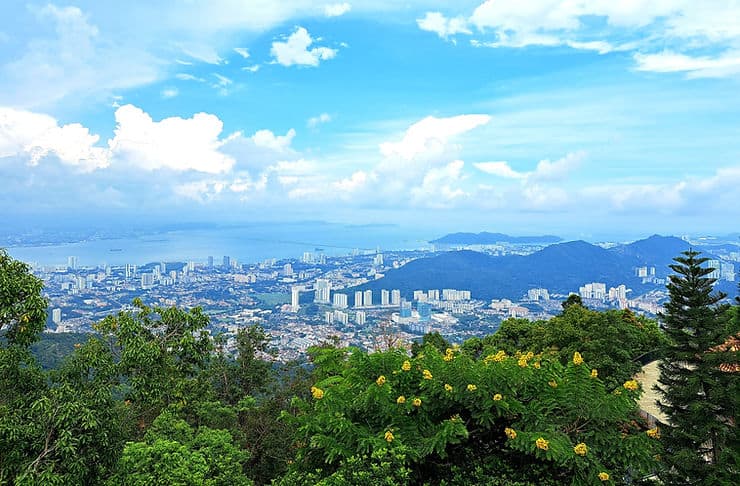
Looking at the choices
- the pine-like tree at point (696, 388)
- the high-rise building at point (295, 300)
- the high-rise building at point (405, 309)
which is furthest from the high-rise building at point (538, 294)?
the pine-like tree at point (696, 388)

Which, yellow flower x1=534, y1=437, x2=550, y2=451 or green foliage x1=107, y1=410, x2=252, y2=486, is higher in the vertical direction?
yellow flower x1=534, y1=437, x2=550, y2=451

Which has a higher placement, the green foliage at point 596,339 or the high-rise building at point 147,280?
the green foliage at point 596,339

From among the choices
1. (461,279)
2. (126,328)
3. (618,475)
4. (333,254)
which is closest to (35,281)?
(126,328)

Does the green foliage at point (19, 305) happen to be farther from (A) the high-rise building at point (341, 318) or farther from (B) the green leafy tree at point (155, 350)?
(A) the high-rise building at point (341, 318)

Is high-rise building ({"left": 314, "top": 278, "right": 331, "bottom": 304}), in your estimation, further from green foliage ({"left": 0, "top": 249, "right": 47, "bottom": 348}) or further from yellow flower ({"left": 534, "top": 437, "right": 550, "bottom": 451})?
yellow flower ({"left": 534, "top": 437, "right": 550, "bottom": 451})

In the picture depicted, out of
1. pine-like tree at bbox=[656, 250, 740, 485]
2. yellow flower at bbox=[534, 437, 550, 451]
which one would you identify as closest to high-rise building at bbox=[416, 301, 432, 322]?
pine-like tree at bbox=[656, 250, 740, 485]
